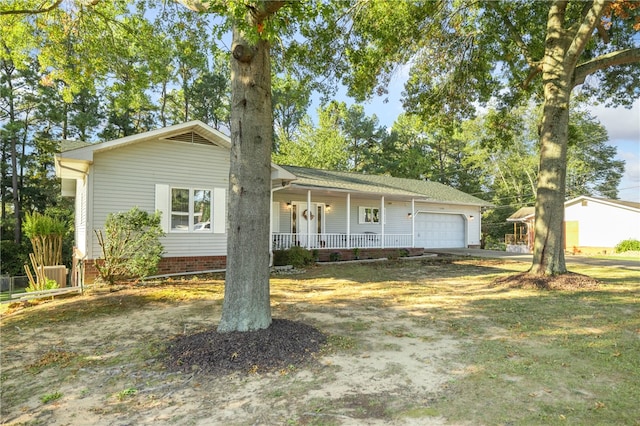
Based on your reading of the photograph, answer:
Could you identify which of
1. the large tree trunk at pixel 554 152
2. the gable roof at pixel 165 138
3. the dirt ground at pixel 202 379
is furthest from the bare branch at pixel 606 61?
the gable roof at pixel 165 138

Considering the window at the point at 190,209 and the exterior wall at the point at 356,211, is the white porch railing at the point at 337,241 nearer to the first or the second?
the exterior wall at the point at 356,211

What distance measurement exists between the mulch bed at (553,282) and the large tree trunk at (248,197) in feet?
24.2

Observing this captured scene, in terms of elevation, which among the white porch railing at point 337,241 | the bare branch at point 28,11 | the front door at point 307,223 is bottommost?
the white porch railing at point 337,241

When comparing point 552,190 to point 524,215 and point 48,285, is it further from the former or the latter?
point 524,215

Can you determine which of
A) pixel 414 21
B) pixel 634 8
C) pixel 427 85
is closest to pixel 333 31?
pixel 414 21

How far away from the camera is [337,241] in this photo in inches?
612

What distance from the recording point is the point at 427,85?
1246 cm

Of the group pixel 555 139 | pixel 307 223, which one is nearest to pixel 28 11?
pixel 307 223

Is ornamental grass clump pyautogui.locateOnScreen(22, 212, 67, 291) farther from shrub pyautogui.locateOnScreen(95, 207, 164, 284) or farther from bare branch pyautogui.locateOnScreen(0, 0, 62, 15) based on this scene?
bare branch pyautogui.locateOnScreen(0, 0, 62, 15)

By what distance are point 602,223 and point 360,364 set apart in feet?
87.1

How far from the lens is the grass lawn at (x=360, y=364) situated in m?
2.98

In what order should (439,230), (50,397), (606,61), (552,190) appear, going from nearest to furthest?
(50,397) → (552,190) → (606,61) → (439,230)

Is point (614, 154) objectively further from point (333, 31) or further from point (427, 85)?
point (333, 31)

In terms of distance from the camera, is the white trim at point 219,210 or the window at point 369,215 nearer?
the white trim at point 219,210
